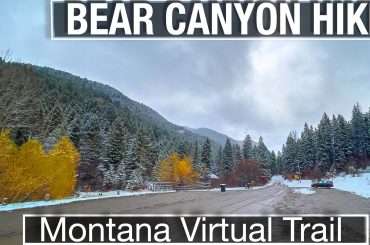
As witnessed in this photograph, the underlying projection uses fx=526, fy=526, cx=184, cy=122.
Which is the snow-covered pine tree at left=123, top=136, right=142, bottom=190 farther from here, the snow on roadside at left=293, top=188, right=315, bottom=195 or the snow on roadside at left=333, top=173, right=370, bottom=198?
the snow on roadside at left=333, top=173, right=370, bottom=198

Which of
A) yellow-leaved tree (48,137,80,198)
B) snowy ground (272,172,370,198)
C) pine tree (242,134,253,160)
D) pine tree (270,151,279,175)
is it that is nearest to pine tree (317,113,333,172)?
snowy ground (272,172,370,198)

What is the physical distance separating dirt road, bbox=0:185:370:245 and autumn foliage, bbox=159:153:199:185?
0.40ft

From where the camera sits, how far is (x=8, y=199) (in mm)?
3355

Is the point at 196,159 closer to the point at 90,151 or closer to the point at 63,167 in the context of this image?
the point at 90,151

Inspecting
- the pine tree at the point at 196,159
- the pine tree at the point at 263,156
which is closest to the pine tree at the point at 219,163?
the pine tree at the point at 196,159

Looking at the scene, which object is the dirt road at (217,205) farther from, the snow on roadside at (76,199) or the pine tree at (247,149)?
the pine tree at (247,149)

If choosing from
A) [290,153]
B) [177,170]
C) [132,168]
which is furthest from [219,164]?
[132,168]

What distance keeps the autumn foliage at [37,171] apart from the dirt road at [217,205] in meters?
0.14

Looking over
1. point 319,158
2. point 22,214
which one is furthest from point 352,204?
point 22,214

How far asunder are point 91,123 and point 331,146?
154 cm

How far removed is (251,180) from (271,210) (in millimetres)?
271

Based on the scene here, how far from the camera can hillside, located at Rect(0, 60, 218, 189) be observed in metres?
3.36

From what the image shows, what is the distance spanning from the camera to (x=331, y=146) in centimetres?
336

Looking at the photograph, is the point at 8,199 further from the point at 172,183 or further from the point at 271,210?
the point at 271,210
